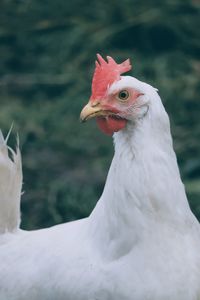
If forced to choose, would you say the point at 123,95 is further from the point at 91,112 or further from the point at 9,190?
the point at 9,190

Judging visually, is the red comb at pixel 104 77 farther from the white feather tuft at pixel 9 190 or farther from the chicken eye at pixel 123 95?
the white feather tuft at pixel 9 190

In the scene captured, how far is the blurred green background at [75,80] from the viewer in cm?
792

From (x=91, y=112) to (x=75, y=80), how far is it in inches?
190

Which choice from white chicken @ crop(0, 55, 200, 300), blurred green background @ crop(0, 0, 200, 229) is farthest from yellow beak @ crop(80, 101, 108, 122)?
blurred green background @ crop(0, 0, 200, 229)

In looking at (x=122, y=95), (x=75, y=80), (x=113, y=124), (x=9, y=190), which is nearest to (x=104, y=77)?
(x=122, y=95)

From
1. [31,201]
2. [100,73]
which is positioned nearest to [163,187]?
[100,73]

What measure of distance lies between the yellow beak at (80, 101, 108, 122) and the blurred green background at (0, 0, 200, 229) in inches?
103

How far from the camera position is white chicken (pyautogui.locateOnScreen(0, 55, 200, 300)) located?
15.5ft

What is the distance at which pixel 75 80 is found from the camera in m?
9.52

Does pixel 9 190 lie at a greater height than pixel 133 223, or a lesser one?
greater

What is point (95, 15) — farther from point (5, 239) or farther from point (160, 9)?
point (5, 239)

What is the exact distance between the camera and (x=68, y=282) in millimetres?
4883

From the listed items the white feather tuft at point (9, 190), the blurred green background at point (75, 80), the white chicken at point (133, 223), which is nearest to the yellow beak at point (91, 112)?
the white chicken at point (133, 223)

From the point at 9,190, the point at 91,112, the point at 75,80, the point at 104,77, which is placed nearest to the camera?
the point at 91,112
